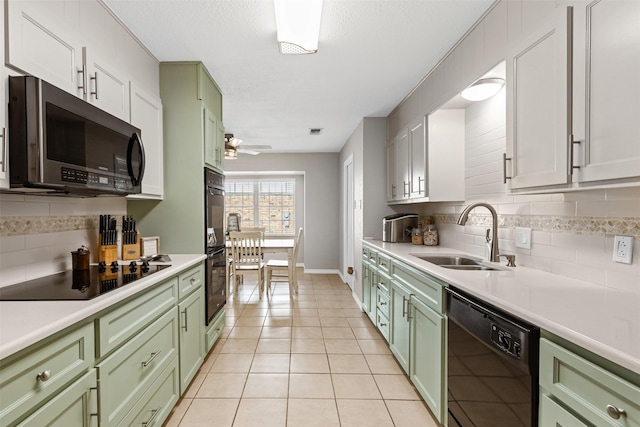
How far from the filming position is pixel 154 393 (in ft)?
5.43

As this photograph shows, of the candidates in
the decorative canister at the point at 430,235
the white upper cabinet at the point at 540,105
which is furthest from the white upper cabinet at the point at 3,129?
the decorative canister at the point at 430,235

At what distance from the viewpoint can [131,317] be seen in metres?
1.43

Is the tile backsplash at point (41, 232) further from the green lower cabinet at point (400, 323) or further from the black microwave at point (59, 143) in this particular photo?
the green lower cabinet at point (400, 323)

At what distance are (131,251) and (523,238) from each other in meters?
2.55

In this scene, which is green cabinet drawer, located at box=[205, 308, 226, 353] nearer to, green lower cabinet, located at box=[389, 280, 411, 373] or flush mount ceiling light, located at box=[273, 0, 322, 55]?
green lower cabinet, located at box=[389, 280, 411, 373]

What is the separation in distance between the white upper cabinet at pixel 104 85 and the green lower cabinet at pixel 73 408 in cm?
138

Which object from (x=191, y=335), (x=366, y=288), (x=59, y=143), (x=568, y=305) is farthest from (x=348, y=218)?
(x=59, y=143)

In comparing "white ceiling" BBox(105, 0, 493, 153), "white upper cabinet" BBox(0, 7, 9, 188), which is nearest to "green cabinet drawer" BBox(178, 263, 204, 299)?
"white upper cabinet" BBox(0, 7, 9, 188)

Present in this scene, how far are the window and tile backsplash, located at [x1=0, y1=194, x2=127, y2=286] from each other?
4770mm

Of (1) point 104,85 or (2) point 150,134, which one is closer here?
(1) point 104,85

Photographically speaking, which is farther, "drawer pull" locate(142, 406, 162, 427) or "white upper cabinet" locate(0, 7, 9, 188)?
"drawer pull" locate(142, 406, 162, 427)

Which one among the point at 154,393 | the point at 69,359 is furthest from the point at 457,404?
the point at 69,359

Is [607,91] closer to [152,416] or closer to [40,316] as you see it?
[40,316]

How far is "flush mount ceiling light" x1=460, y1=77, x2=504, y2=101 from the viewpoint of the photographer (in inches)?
79.4
